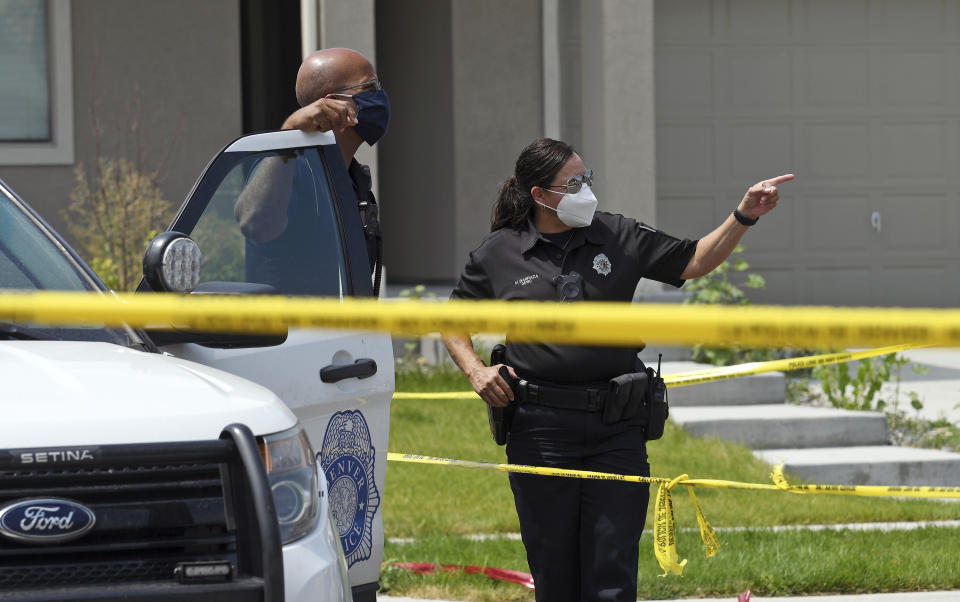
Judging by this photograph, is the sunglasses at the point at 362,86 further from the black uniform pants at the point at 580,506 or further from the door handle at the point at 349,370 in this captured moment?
the black uniform pants at the point at 580,506

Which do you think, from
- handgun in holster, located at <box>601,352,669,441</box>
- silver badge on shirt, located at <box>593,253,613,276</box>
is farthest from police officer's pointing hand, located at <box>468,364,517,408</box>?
silver badge on shirt, located at <box>593,253,613,276</box>

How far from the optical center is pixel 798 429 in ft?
27.9

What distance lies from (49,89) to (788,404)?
664cm

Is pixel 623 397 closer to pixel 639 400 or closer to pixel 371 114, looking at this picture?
pixel 639 400

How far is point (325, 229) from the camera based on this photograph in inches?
172

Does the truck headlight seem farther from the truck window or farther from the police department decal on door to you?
the truck window

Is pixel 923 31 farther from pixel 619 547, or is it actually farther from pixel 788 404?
pixel 619 547

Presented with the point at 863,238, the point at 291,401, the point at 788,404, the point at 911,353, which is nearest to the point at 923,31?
the point at 863,238

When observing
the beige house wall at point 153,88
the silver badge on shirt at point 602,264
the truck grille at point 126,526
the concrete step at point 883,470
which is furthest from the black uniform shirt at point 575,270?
the beige house wall at point 153,88

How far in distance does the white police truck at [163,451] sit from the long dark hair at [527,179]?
83 centimetres

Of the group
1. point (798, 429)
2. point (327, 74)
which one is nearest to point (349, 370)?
point (327, 74)

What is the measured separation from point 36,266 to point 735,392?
6187 mm

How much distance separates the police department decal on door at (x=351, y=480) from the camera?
4.20 meters

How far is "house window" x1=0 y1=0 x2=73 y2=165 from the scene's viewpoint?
11531mm
